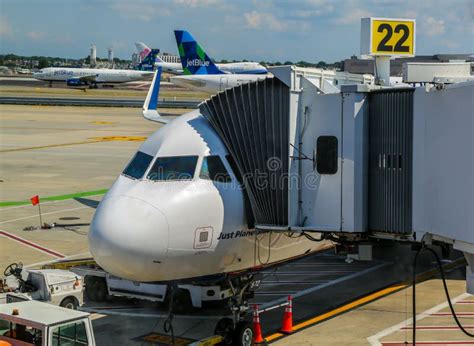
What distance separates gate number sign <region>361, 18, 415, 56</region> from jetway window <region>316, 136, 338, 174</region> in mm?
3579

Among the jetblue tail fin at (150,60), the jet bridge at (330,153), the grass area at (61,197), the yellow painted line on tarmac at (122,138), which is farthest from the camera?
the jetblue tail fin at (150,60)

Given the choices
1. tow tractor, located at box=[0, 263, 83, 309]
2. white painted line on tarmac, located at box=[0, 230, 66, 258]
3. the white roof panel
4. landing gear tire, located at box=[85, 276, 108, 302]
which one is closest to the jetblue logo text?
white painted line on tarmac, located at box=[0, 230, 66, 258]

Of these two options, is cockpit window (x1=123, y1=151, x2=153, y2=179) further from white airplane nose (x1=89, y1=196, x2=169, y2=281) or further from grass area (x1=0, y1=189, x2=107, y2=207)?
grass area (x1=0, y1=189, x2=107, y2=207)


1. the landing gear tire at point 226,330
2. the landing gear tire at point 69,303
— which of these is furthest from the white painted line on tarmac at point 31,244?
the landing gear tire at point 226,330

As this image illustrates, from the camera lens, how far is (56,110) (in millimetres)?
97625

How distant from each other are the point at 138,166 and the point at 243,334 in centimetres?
404

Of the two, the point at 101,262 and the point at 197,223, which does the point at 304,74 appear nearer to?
the point at 197,223

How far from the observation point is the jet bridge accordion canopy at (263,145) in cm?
1476

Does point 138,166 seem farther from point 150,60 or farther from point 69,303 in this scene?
point 150,60

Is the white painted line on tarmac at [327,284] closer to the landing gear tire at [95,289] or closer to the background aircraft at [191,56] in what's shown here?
the landing gear tire at [95,289]

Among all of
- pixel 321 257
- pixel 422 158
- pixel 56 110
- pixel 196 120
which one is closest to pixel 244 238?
pixel 196 120

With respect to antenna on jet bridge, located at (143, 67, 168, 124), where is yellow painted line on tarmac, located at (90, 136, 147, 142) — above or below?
below

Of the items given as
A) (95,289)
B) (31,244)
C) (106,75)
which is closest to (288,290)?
(95,289)

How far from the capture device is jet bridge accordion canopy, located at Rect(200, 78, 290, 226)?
1476cm
